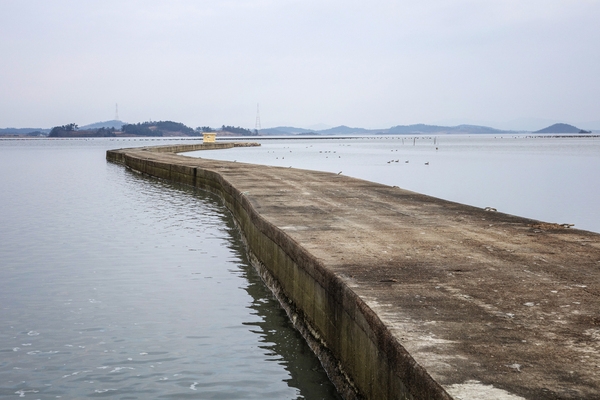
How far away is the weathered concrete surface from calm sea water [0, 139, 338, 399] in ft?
2.02

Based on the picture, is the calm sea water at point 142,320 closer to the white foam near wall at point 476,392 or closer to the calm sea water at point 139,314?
the calm sea water at point 139,314

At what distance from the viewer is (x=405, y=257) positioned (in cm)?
832

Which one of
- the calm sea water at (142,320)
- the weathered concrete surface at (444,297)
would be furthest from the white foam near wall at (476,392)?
the calm sea water at (142,320)

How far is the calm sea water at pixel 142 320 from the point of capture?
267 inches

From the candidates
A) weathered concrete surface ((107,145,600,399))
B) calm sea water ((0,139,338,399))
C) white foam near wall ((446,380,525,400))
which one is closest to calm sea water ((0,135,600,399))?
calm sea water ((0,139,338,399))

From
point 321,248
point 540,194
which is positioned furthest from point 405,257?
point 540,194

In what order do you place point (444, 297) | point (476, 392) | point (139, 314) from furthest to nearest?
point (139, 314) → point (444, 297) → point (476, 392)

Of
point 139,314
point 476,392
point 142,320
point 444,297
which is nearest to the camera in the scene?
point 476,392

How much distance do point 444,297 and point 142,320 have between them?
4.32 m

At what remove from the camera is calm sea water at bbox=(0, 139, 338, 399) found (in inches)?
267

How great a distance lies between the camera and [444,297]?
6.29 meters

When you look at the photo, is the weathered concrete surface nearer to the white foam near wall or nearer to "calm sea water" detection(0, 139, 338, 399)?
the white foam near wall

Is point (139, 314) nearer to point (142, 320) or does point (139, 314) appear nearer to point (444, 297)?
point (142, 320)

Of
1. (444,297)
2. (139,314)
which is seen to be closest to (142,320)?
(139,314)
